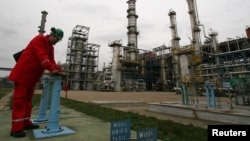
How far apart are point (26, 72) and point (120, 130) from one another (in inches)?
71.6

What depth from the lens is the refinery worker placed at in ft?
8.39

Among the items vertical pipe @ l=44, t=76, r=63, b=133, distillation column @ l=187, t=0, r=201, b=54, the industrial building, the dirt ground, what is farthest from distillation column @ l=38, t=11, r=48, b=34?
distillation column @ l=187, t=0, r=201, b=54

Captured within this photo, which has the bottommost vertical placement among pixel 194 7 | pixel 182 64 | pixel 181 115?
pixel 181 115

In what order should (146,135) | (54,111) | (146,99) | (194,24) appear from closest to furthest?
(146,135) < (54,111) < (146,99) < (194,24)

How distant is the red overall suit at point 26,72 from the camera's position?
2572 millimetres

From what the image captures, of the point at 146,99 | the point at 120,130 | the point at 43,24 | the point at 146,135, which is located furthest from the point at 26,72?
the point at 146,99

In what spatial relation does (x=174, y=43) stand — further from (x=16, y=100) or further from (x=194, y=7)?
(x=16, y=100)

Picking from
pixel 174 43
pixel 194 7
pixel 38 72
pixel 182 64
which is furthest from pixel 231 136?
pixel 174 43

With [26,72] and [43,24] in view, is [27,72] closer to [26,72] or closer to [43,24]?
[26,72]

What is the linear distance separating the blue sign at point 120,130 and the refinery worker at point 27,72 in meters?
1.19

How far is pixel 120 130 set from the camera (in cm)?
213

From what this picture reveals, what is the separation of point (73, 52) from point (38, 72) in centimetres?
3894

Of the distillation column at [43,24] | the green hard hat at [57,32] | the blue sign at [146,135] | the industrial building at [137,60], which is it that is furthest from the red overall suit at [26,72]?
the industrial building at [137,60]

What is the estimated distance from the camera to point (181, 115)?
585 centimetres
